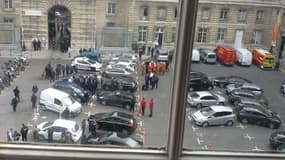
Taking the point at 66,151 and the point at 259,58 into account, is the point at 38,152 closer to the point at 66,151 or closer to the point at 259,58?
the point at 66,151

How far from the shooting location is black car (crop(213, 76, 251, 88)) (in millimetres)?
1387

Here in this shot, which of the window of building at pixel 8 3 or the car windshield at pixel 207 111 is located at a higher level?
the window of building at pixel 8 3

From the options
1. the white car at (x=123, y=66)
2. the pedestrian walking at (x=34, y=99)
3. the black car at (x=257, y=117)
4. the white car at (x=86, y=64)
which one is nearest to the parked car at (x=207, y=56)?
the black car at (x=257, y=117)

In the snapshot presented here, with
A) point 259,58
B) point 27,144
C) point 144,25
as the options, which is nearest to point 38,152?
point 27,144

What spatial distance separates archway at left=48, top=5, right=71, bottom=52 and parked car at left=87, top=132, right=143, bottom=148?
38 centimetres

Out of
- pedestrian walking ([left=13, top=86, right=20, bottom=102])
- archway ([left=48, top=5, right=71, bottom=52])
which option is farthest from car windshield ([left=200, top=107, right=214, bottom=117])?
pedestrian walking ([left=13, top=86, right=20, bottom=102])

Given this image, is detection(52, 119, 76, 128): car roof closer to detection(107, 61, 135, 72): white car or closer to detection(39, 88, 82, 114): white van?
detection(39, 88, 82, 114): white van

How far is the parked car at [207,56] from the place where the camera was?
→ 47.8 inches

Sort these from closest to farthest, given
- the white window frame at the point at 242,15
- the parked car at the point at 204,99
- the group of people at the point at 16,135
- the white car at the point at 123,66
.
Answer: the group of people at the point at 16,135, the parked car at the point at 204,99, the white window frame at the point at 242,15, the white car at the point at 123,66

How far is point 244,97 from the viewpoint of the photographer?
1.40 meters

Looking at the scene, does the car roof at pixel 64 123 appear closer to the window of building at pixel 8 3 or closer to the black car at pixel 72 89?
the black car at pixel 72 89

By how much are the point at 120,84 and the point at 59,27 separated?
341mm

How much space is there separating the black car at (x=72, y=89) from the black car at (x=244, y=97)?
603mm

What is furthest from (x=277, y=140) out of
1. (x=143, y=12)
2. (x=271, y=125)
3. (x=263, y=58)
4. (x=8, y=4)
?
(x=8, y=4)
